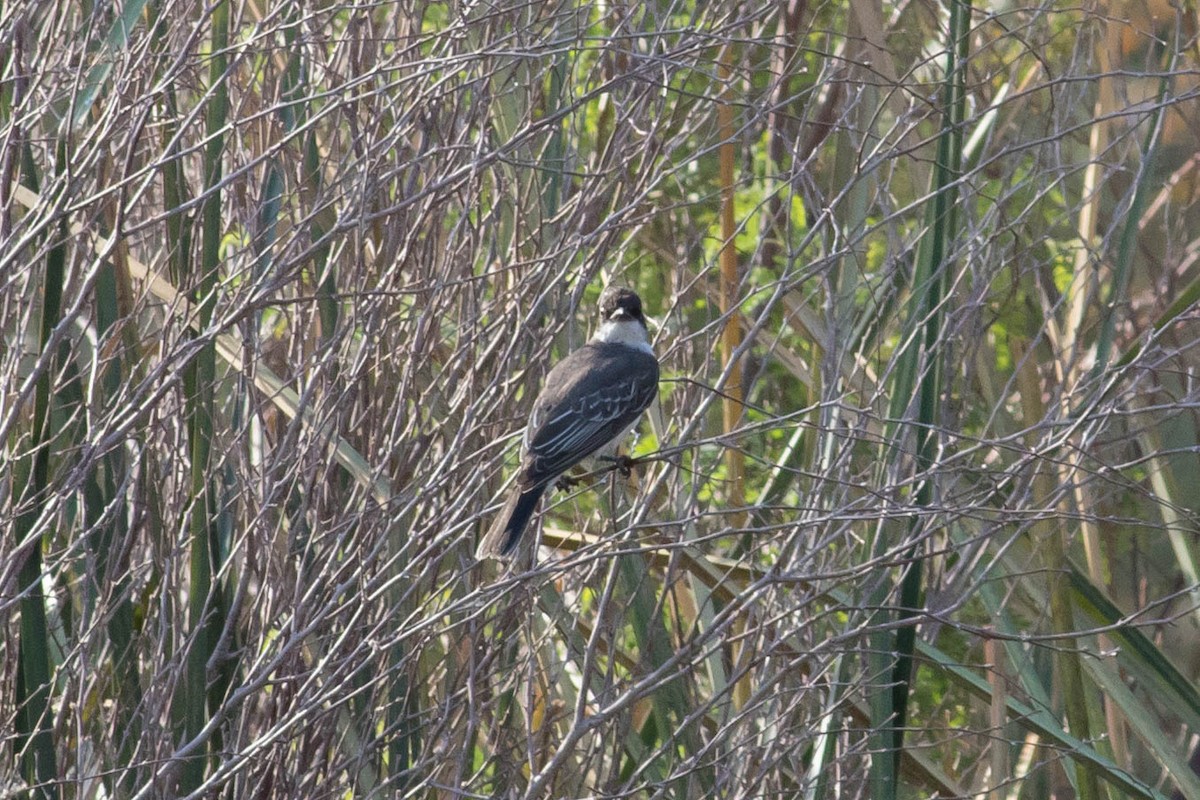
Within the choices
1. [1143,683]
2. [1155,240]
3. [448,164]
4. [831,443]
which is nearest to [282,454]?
[448,164]

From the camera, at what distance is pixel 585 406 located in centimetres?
409

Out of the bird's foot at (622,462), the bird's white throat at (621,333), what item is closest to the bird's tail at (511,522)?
the bird's foot at (622,462)

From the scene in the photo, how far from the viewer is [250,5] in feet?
14.5

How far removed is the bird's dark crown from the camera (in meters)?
4.54

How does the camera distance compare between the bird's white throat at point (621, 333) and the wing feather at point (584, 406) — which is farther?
the bird's white throat at point (621, 333)

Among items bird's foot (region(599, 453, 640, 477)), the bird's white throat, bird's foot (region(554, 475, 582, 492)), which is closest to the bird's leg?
bird's foot (region(554, 475, 582, 492))

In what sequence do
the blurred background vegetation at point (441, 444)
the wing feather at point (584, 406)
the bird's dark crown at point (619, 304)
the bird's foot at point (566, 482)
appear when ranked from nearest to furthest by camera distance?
the blurred background vegetation at point (441, 444) → the wing feather at point (584, 406) → the bird's foot at point (566, 482) → the bird's dark crown at point (619, 304)

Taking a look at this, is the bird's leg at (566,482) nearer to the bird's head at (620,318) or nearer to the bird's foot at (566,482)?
the bird's foot at (566,482)

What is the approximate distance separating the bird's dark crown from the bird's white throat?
0.07ft

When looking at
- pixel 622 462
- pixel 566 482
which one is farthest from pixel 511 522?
pixel 566 482

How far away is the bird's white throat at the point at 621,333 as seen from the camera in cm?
454

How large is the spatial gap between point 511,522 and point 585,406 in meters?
0.52

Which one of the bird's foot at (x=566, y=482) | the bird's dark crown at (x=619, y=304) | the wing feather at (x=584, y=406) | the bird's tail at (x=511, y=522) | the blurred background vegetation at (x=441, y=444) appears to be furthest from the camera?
the bird's dark crown at (x=619, y=304)

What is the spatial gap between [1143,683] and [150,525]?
8.92 feet
